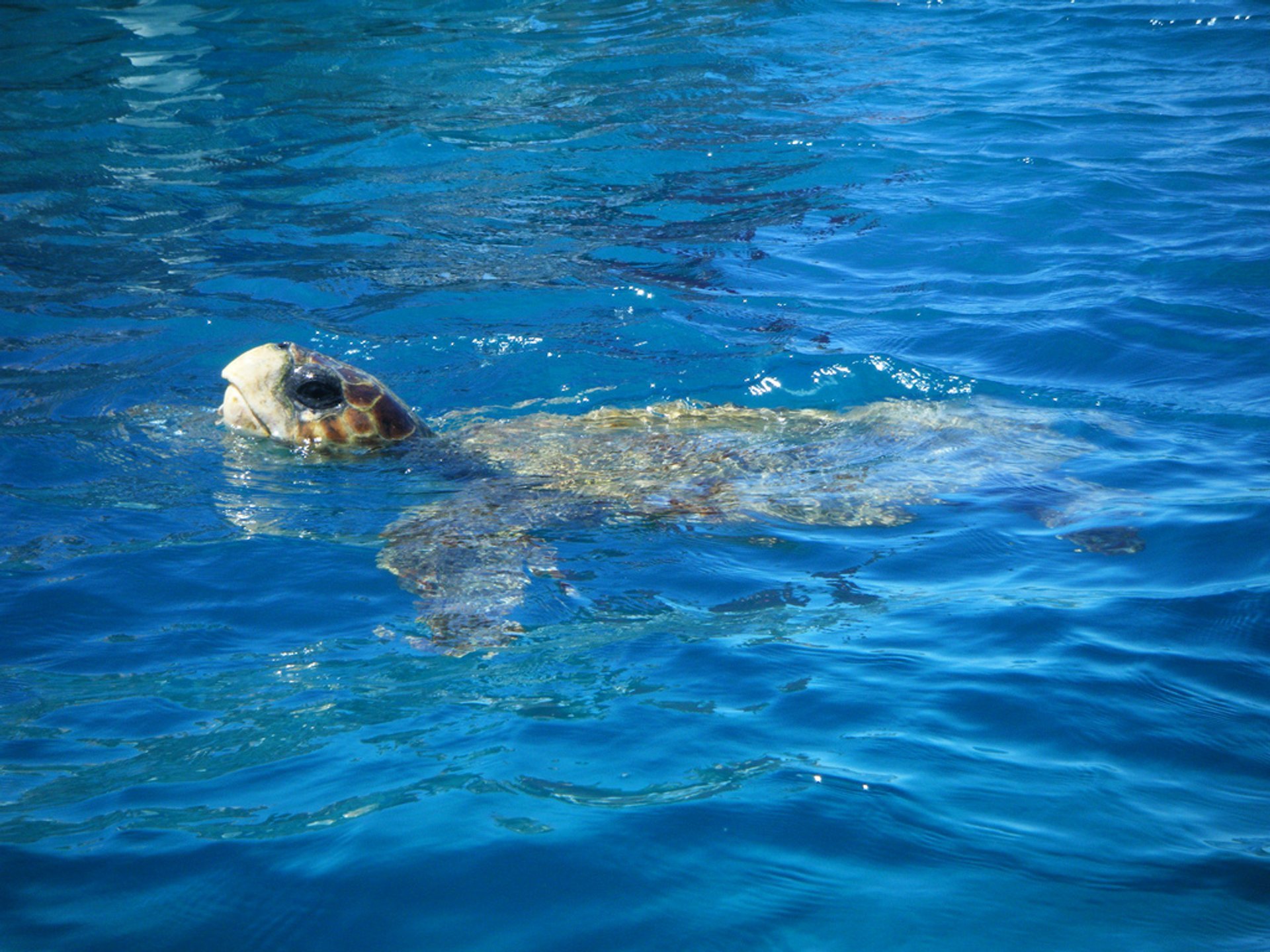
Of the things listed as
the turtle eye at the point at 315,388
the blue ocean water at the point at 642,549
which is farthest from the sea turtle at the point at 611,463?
the blue ocean water at the point at 642,549

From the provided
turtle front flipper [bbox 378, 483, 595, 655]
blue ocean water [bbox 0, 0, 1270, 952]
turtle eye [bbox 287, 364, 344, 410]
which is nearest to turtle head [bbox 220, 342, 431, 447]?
turtle eye [bbox 287, 364, 344, 410]

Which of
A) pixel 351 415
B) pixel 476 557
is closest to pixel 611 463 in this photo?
pixel 476 557

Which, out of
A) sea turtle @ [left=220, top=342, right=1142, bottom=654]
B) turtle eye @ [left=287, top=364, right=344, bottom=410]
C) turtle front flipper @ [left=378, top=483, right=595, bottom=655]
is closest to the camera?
turtle front flipper @ [left=378, top=483, right=595, bottom=655]

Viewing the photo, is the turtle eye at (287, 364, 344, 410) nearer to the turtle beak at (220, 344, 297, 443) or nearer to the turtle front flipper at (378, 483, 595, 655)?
the turtle beak at (220, 344, 297, 443)

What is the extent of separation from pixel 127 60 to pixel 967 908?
541 inches

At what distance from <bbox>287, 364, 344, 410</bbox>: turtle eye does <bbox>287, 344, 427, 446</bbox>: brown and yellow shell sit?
0.02 metres

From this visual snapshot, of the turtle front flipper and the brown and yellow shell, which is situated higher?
the brown and yellow shell

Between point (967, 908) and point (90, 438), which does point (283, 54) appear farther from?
point (967, 908)

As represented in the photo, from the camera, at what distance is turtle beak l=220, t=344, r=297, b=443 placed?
4.88 metres

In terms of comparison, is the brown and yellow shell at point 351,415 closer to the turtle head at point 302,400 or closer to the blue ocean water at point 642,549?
the turtle head at point 302,400

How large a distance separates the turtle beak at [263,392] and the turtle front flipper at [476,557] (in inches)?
32.9

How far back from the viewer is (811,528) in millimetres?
4750

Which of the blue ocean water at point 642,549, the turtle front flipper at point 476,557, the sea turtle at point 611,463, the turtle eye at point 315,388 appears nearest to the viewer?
the blue ocean water at point 642,549

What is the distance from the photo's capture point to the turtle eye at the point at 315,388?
4859 mm
